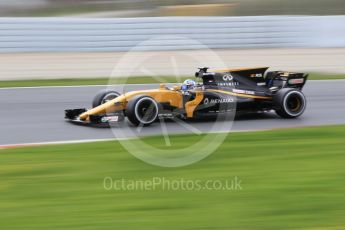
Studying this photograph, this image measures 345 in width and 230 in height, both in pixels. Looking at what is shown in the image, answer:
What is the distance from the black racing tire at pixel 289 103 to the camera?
9549 millimetres

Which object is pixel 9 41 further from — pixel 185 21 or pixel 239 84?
pixel 239 84

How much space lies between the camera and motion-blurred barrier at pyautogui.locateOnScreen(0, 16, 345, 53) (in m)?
17.5

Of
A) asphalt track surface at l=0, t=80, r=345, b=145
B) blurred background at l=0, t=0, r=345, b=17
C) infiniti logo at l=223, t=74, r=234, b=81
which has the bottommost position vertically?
asphalt track surface at l=0, t=80, r=345, b=145

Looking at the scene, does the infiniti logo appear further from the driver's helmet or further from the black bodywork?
the driver's helmet

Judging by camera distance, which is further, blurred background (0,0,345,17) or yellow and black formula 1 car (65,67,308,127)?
blurred background (0,0,345,17)

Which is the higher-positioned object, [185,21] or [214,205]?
[185,21]

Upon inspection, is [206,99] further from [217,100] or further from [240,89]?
[240,89]

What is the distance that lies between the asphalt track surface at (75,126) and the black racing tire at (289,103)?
11 centimetres

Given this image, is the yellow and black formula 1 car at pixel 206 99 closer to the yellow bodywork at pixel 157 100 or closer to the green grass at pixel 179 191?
the yellow bodywork at pixel 157 100

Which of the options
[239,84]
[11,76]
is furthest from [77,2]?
[239,84]

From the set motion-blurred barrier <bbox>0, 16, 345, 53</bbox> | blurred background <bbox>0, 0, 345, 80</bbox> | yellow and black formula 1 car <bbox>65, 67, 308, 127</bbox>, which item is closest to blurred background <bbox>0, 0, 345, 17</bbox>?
blurred background <bbox>0, 0, 345, 80</bbox>

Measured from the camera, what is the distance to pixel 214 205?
5203mm

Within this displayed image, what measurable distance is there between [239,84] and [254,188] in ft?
13.2

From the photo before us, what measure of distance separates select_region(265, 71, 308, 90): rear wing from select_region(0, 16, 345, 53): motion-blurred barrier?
811 cm
